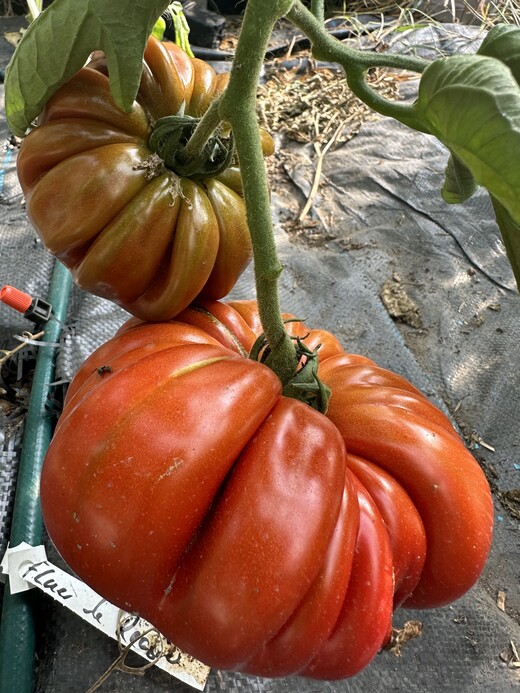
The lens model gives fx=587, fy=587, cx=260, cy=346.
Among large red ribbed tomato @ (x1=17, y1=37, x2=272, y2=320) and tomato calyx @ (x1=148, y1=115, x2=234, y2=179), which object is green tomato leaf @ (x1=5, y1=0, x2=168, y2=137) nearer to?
large red ribbed tomato @ (x1=17, y1=37, x2=272, y2=320)

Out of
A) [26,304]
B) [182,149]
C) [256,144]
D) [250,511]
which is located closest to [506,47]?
[256,144]

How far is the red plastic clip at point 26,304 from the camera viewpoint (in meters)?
1.56

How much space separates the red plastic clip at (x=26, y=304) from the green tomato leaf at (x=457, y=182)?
1146 millimetres

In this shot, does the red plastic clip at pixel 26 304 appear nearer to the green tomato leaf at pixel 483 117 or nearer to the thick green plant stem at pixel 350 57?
the thick green plant stem at pixel 350 57

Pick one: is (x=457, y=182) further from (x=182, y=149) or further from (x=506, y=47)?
(x=182, y=149)

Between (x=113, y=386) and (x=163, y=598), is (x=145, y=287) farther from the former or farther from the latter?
(x=163, y=598)

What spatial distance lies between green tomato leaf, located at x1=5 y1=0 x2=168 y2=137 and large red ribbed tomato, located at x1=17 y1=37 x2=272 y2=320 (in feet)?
0.19

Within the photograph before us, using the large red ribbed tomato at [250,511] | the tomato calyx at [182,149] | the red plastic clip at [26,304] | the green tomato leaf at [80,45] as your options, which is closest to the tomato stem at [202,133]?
the tomato calyx at [182,149]

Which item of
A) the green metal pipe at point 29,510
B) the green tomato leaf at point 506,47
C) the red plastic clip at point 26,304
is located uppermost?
the green tomato leaf at point 506,47

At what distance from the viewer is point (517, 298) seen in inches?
84.6

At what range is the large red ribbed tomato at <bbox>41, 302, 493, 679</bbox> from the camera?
0.72m

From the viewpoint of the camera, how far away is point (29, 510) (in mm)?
1405

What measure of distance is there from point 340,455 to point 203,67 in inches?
28.8

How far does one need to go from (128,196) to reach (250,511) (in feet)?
1.70
